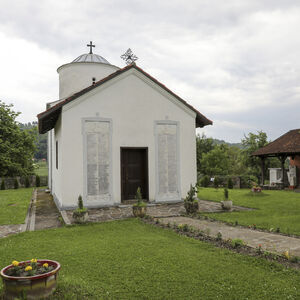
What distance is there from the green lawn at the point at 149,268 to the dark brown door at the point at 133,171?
543 cm

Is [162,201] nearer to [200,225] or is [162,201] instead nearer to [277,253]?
[200,225]

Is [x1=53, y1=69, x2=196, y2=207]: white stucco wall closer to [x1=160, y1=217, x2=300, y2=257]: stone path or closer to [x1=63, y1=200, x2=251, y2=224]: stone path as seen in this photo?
[x1=63, y1=200, x2=251, y2=224]: stone path

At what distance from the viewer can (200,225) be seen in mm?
9281

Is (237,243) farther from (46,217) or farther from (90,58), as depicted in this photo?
(90,58)

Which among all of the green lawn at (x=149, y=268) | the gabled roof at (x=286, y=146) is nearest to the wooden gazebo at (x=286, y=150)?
the gabled roof at (x=286, y=146)

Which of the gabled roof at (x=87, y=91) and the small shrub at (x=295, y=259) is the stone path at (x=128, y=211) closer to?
the gabled roof at (x=87, y=91)

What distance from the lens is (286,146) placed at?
927 inches

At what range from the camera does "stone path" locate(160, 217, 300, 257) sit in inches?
265

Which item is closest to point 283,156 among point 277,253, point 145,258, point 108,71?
point 108,71

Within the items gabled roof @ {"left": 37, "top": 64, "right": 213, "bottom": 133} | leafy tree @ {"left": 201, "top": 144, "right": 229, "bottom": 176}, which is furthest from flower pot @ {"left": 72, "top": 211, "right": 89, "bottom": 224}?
leafy tree @ {"left": 201, "top": 144, "right": 229, "bottom": 176}

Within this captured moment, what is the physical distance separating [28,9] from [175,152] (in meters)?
8.30

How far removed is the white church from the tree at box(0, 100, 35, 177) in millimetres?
15113

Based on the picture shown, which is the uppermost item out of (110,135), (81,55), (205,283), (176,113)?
(81,55)

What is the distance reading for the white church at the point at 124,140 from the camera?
1232cm
